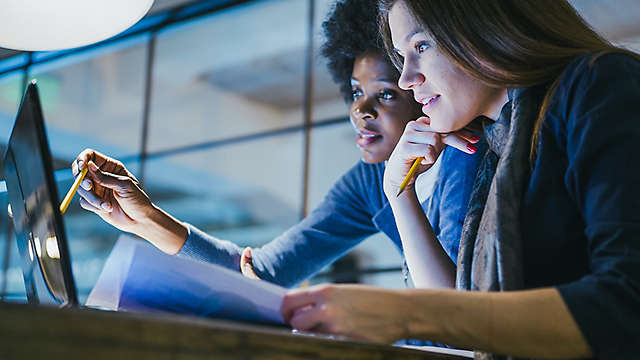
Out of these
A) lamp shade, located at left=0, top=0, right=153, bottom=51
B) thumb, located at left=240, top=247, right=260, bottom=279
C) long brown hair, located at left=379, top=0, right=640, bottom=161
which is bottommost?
thumb, located at left=240, top=247, right=260, bottom=279

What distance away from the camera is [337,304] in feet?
2.18

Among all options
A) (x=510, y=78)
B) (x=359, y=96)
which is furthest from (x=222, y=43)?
(x=510, y=78)

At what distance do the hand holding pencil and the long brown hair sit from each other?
0.68 ft

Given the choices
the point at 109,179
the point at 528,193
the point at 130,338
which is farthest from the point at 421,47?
the point at 130,338


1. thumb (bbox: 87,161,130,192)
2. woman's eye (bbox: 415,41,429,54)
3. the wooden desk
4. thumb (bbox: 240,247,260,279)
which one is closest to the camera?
the wooden desk

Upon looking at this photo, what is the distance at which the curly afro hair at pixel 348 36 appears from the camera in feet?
5.54

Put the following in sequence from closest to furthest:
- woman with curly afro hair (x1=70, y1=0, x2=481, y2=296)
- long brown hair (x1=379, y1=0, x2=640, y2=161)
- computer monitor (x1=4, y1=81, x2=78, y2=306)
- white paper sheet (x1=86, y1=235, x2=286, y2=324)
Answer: white paper sheet (x1=86, y1=235, x2=286, y2=324)
computer monitor (x1=4, y1=81, x2=78, y2=306)
long brown hair (x1=379, y1=0, x2=640, y2=161)
woman with curly afro hair (x1=70, y1=0, x2=481, y2=296)

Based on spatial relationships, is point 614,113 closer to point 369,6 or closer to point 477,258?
point 477,258

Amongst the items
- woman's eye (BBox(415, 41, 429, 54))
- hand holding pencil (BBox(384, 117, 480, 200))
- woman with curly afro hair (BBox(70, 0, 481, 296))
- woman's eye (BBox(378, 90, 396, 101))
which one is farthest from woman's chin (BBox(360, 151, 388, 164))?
woman's eye (BBox(415, 41, 429, 54))

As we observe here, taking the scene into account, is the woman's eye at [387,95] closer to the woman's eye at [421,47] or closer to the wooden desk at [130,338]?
the woman's eye at [421,47]

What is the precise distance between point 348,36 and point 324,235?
0.55 m

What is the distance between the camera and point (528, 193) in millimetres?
865

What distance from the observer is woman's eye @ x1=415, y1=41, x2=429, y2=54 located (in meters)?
1.20

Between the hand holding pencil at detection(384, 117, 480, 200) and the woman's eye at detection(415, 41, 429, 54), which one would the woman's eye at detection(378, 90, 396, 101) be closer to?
the hand holding pencil at detection(384, 117, 480, 200)
